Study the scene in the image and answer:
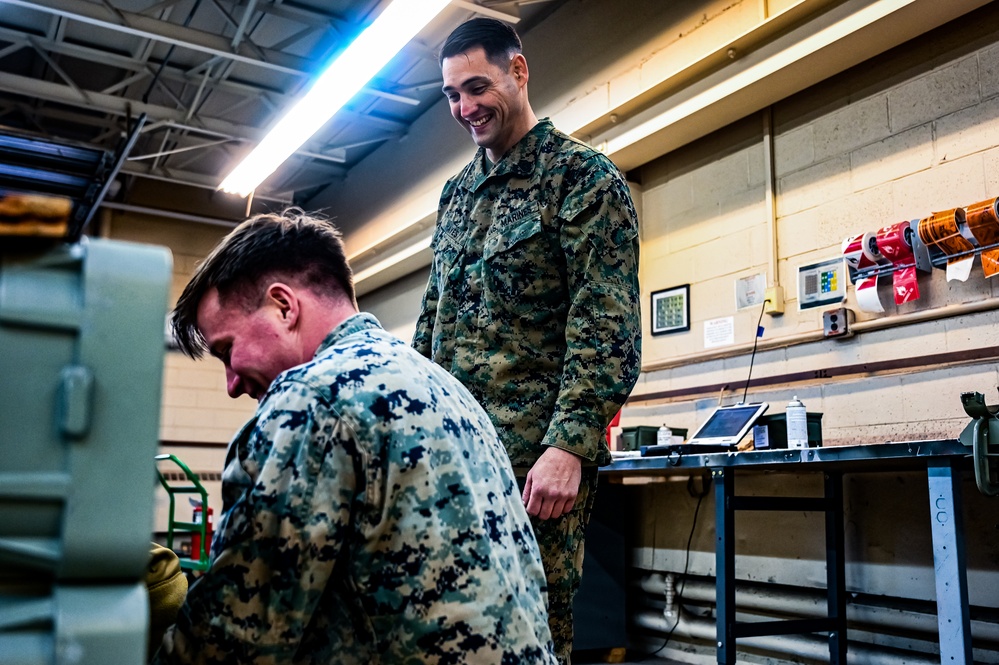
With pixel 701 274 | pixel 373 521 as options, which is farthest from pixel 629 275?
pixel 701 274

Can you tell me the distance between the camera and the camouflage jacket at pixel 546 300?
162 cm

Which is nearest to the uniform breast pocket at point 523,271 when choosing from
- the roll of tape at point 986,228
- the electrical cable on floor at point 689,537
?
the roll of tape at point 986,228

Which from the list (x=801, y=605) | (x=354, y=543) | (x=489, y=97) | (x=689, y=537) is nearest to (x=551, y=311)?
(x=489, y=97)

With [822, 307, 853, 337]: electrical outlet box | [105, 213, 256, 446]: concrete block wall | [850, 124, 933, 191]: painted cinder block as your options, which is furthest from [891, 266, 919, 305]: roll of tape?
[105, 213, 256, 446]: concrete block wall

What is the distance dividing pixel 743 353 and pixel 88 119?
555 centimetres

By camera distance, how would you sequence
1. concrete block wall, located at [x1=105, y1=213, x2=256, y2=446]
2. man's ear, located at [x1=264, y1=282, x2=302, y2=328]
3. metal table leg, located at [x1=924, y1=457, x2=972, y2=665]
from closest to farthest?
1. man's ear, located at [x1=264, y1=282, x2=302, y2=328]
2. metal table leg, located at [x1=924, y1=457, x2=972, y2=665]
3. concrete block wall, located at [x1=105, y1=213, x2=256, y2=446]

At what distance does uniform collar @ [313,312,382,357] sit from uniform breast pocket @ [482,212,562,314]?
0.63 m

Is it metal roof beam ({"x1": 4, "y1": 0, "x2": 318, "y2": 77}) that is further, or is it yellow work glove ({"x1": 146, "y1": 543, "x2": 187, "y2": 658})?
metal roof beam ({"x1": 4, "y1": 0, "x2": 318, "y2": 77})

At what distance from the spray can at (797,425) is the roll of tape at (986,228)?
2.55 feet

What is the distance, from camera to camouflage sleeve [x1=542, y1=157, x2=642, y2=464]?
1.59 meters

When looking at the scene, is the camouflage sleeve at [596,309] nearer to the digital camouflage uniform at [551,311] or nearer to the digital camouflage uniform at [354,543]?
the digital camouflage uniform at [551,311]

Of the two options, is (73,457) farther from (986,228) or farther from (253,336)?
(986,228)

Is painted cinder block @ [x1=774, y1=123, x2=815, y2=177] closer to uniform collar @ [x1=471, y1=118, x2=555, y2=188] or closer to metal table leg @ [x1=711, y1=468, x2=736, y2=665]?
metal table leg @ [x1=711, y1=468, x2=736, y2=665]

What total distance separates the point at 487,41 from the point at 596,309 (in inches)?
25.4
